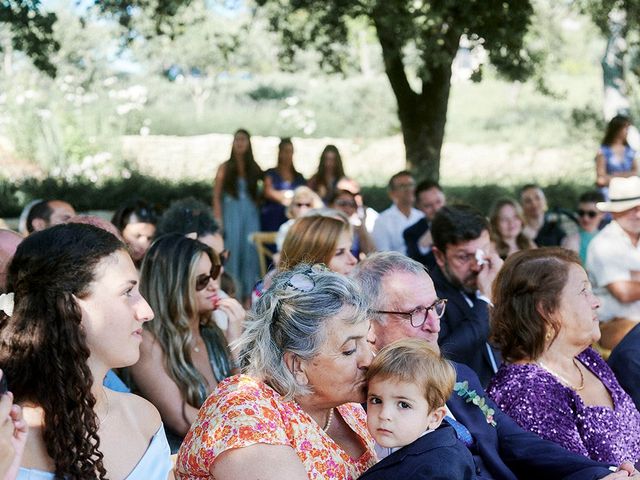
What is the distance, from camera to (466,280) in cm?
504

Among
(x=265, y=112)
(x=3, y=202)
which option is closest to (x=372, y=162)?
(x=265, y=112)

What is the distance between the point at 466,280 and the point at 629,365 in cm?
102

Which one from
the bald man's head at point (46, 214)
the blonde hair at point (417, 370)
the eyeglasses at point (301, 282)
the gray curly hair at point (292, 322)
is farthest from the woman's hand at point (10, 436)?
the bald man's head at point (46, 214)

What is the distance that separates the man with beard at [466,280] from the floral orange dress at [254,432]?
5.89ft

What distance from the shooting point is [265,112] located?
2712 centimetres

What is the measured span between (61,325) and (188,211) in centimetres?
362

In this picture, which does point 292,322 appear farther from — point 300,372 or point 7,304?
point 7,304

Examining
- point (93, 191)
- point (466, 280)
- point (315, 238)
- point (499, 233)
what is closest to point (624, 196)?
point (466, 280)

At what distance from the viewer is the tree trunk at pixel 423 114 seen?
10.6 m

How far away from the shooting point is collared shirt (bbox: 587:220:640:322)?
569 cm

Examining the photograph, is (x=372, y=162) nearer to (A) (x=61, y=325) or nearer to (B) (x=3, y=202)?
(B) (x=3, y=202)

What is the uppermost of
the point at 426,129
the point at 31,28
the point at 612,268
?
the point at 31,28

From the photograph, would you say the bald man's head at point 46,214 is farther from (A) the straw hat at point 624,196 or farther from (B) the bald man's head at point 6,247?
(A) the straw hat at point 624,196

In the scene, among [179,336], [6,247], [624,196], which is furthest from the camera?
[624,196]
